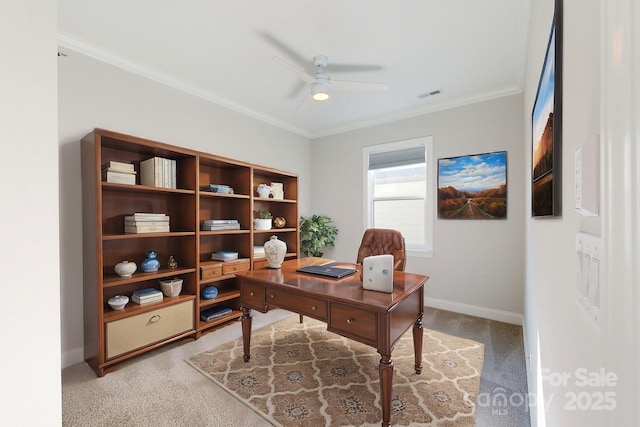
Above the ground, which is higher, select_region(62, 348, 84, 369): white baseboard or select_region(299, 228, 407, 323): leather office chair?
select_region(299, 228, 407, 323): leather office chair

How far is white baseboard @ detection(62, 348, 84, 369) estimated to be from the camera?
2244 millimetres

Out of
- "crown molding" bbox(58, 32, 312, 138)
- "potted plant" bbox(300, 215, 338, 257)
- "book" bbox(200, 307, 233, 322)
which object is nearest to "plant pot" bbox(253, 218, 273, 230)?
"potted plant" bbox(300, 215, 338, 257)

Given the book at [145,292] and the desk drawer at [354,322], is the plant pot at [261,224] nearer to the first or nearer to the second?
the book at [145,292]

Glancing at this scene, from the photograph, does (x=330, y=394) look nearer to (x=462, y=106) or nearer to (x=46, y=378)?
(x=46, y=378)

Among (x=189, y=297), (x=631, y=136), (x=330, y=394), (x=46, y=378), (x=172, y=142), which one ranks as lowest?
(x=330, y=394)

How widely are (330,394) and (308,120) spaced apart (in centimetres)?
349

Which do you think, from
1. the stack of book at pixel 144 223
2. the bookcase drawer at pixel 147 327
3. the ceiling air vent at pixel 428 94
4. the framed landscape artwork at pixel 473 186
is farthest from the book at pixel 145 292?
the ceiling air vent at pixel 428 94

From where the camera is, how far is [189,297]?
8.88ft

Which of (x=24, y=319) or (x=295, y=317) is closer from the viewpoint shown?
(x=24, y=319)

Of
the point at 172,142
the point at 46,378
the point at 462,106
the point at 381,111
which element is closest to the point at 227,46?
the point at 172,142

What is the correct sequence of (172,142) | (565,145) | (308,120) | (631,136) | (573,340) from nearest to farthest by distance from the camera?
1. (631,136)
2. (573,340)
3. (565,145)
4. (172,142)
5. (308,120)

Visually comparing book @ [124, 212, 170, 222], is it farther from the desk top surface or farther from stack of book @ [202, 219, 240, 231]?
the desk top surface

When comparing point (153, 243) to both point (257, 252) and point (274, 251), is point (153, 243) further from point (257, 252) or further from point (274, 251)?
point (274, 251)

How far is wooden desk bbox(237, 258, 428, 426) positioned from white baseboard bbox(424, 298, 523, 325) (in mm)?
1610
